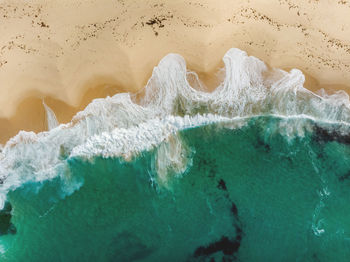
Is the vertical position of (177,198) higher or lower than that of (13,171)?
lower

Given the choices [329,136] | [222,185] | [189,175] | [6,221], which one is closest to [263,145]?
[222,185]

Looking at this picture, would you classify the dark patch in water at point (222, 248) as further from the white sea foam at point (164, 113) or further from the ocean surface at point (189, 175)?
the white sea foam at point (164, 113)

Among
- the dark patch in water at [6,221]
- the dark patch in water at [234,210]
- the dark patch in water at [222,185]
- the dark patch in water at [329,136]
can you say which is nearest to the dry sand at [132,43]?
the dark patch in water at [329,136]

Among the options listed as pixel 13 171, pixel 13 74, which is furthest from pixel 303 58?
pixel 13 171

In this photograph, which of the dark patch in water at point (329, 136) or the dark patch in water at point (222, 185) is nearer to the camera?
the dark patch in water at point (222, 185)

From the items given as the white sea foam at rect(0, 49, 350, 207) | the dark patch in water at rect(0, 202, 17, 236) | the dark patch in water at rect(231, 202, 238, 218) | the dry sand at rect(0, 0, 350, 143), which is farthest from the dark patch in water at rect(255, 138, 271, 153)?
the dark patch in water at rect(0, 202, 17, 236)

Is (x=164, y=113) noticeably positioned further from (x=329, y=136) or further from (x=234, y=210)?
(x=329, y=136)

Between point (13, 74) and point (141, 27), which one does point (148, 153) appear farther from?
point (13, 74)

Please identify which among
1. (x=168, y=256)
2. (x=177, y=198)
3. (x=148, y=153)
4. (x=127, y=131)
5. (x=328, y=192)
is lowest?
(x=168, y=256)
